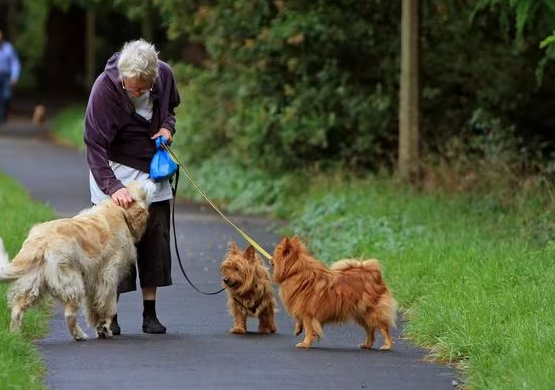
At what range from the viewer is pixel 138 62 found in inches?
390

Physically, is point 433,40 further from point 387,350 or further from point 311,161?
point 387,350

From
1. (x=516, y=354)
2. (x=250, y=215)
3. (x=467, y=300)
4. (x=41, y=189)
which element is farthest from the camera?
(x=41, y=189)

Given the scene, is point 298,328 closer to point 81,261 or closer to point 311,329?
point 311,329

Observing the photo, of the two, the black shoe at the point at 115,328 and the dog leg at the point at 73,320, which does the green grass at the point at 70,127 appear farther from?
the dog leg at the point at 73,320

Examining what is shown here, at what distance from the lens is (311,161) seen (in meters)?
Answer: 20.8

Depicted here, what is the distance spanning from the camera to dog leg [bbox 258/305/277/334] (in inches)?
411

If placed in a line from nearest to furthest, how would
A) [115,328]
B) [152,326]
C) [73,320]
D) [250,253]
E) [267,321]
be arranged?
[73,320] → [250,253] → [115,328] → [152,326] → [267,321]

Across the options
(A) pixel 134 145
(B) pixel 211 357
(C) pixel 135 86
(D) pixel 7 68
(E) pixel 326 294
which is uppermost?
(D) pixel 7 68

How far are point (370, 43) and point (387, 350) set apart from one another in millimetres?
11155

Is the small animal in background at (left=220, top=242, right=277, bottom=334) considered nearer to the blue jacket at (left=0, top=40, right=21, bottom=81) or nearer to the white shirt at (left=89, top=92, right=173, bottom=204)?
the white shirt at (left=89, top=92, right=173, bottom=204)

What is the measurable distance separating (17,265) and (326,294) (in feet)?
6.69

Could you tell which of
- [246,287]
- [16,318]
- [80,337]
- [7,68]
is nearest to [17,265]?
[16,318]

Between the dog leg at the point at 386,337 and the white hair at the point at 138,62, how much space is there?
7.70 ft

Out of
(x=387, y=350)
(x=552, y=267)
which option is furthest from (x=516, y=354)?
(x=552, y=267)
